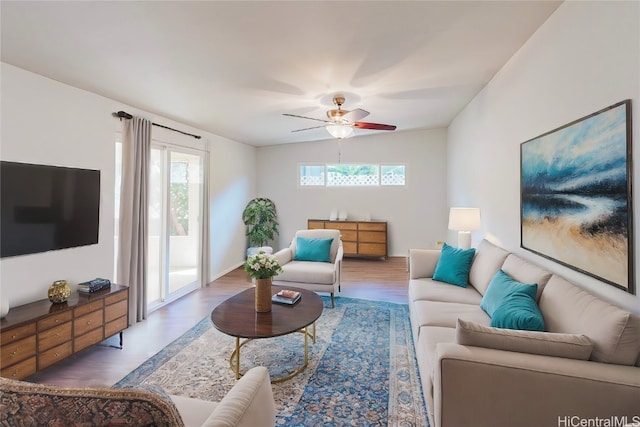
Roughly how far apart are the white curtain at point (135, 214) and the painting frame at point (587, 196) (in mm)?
4025

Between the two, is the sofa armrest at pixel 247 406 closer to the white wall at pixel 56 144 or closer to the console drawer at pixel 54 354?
the console drawer at pixel 54 354

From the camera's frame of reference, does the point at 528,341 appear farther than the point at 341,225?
No

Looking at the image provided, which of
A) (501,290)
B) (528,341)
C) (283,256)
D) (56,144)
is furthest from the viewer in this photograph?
(283,256)

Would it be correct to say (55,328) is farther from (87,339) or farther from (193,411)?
(193,411)

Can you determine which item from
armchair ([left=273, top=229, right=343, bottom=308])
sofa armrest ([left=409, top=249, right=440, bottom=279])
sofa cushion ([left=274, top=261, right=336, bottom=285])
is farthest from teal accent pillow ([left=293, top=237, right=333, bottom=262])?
sofa armrest ([left=409, top=249, right=440, bottom=279])

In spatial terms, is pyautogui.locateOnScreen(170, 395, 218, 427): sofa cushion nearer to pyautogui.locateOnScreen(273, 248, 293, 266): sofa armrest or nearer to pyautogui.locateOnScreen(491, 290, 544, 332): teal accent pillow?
→ pyautogui.locateOnScreen(491, 290, 544, 332): teal accent pillow

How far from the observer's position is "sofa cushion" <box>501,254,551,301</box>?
82.9 inches

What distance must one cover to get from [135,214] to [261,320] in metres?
2.11

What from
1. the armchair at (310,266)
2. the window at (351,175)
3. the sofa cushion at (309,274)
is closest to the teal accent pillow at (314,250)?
the armchair at (310,266)

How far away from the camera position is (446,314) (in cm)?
237

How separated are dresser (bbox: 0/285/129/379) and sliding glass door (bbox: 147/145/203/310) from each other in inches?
42.5

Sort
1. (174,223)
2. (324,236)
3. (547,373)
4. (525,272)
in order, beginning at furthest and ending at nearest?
1. (324,236)
2. (174,223)
3. (525,272)
4. (547,373)

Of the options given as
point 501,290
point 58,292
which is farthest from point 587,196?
point 58,292

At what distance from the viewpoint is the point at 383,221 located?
22.6ft
